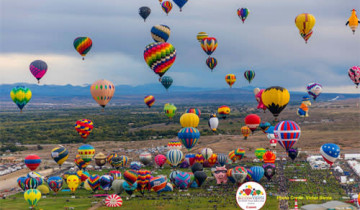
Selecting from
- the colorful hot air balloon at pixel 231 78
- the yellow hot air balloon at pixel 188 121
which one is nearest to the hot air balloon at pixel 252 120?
the yellow hot air balloon at pixel 188 121

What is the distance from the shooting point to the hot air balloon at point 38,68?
68562 mm

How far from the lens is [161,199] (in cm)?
4497

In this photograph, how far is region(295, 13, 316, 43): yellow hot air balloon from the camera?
58.6 m

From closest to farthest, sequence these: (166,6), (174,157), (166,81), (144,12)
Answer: (174,157), (166,6), (144,12), (166,81)

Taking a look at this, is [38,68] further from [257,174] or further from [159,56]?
[257,174]

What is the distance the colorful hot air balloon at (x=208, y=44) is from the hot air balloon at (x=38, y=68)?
73.2 feet

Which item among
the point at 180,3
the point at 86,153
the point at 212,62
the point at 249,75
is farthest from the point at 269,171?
the point at 249,75

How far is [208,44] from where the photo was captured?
69.9 meters

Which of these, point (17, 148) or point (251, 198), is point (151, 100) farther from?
point (251, 198)

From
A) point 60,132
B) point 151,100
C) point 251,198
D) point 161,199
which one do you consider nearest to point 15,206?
point 161,199

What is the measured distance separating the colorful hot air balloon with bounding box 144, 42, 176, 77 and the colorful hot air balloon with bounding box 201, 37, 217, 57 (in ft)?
47.8

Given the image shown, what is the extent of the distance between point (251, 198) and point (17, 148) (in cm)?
6176

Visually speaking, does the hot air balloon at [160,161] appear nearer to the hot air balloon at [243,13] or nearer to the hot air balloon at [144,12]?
the hot air balloon at [144,12]

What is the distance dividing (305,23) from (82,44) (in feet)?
92.1
